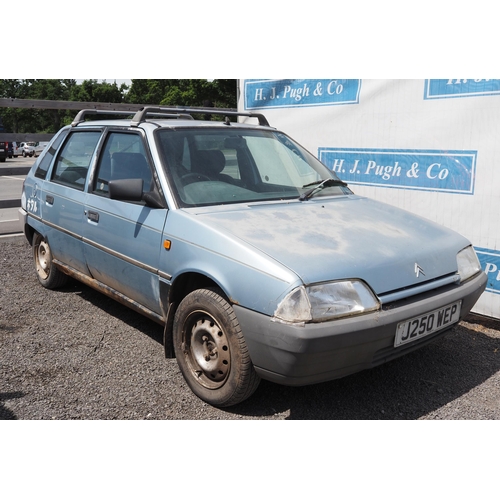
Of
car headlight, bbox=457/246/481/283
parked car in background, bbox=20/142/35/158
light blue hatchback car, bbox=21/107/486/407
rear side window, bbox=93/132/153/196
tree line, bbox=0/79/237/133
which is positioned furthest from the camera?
tree line, bbox=0/79/237/133

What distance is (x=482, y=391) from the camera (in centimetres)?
352

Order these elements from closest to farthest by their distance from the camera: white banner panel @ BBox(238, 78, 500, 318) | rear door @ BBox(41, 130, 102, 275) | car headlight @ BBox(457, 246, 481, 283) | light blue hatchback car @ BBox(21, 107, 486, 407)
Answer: light blue hatchback car @ BBox(21, 107, 486, 407) < car headlight @ BBox(457, 246, 481, 283) < rear door @ BBox(41, 130, 102, 275) < white banner panel @ BBox(238, 78, 500, 318)

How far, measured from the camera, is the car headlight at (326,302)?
8.87ft

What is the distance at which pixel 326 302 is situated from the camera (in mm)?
2766

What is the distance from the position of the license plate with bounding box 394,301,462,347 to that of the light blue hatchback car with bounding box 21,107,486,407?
10 mm

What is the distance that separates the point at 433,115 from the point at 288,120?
83.6 inches

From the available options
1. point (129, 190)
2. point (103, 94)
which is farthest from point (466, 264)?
point (103, 94)

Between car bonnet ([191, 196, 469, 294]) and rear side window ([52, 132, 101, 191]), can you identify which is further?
rear side window ([52, 132, 101, 191])

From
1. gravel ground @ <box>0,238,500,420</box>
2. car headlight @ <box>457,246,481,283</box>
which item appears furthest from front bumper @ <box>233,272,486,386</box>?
car headlight @ <box>457,246,481,283</box>

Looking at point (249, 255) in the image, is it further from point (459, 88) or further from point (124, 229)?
point (459, 88)

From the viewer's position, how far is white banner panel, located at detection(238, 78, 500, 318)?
15.5ft

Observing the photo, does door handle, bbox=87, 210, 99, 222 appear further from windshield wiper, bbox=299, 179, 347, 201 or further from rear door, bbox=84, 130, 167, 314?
windshield wiper, bbox=299, 179, 347, 201

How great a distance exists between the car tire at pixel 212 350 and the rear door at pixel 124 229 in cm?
42

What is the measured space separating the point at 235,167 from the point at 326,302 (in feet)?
5.36
